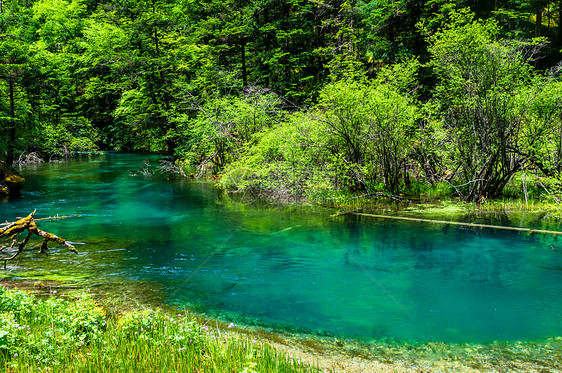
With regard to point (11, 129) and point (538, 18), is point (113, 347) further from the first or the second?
point (538, 18)

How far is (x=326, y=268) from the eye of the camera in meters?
9.15

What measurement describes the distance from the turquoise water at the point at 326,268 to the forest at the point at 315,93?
2.68 meters

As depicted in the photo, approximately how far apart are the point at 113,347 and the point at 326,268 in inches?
214

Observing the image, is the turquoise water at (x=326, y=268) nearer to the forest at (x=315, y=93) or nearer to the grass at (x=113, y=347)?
the grass at (x=113, y=347)

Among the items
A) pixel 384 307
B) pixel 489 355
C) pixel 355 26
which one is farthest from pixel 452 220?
pixel 355 26

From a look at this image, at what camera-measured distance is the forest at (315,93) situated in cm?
1305

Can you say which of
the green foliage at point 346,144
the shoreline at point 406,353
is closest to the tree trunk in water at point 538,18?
the green foliage at point 346,144

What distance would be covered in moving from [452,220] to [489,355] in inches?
301

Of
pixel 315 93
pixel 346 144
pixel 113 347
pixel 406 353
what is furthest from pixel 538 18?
pixel 113 347

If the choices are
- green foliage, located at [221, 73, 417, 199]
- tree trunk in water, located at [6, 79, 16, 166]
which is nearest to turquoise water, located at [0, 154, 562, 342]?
green foliage, located at [221, 73, 417, 199]

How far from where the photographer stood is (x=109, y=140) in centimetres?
4403

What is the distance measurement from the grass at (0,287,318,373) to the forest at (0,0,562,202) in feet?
32.3

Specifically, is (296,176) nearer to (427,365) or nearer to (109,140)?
(427,365)

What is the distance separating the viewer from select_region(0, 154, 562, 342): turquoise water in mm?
6699
